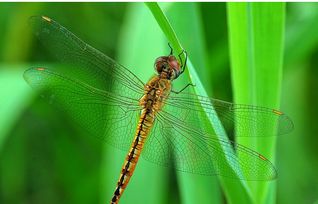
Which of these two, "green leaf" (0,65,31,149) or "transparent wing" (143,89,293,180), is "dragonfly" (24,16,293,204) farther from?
"green leaf" (0,65,31,149)

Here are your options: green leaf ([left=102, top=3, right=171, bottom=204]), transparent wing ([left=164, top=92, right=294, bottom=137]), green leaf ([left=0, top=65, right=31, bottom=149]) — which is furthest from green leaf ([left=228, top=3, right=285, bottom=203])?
green leaf ([left=0, top=65, right=31, bottom=149])

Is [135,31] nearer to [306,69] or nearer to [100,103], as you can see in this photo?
[100,103]

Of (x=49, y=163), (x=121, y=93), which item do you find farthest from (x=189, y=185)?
(x=49, y=163)

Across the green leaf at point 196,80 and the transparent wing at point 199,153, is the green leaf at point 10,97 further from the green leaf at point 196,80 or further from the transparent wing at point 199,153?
the green leaf at point 196,80

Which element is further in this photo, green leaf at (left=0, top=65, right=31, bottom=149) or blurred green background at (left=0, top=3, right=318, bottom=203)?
blurred green background at (left=0, top=3, right=318, bottom=203)

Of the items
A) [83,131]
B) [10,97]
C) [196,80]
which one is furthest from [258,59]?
[83,131]

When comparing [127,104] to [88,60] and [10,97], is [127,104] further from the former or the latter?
[10,97]
